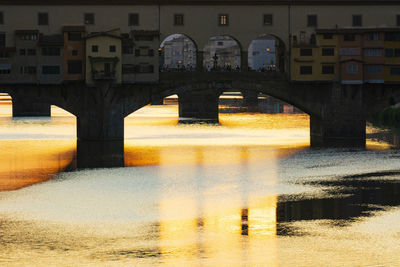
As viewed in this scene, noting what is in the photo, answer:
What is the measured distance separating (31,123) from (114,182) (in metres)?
49.3

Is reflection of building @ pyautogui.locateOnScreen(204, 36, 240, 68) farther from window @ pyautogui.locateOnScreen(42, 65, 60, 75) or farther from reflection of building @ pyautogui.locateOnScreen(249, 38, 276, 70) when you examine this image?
window @ pyautogui.locateOnScreen(42, 65, 60, 75)

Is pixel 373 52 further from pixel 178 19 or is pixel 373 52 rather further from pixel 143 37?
pixel 143 37

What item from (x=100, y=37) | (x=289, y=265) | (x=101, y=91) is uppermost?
(x=100, y=37)

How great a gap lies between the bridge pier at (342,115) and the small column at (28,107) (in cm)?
4913

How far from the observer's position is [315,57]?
65812 millimetres

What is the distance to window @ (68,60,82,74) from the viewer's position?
6384cm

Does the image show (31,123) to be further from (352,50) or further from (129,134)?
(352,50)

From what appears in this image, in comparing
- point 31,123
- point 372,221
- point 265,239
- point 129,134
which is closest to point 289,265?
point 265,239

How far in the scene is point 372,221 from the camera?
33.7 m

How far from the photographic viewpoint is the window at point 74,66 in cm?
6384

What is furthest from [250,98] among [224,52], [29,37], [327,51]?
[29,37]

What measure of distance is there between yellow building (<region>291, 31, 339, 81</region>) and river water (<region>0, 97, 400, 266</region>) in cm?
572

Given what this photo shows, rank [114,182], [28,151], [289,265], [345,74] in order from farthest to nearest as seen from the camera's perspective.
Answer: [345,74]
[28,151]
[114,182]
[289,265]

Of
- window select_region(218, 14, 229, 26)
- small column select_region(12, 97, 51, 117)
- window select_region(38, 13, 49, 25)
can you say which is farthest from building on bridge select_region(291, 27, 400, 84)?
small column select_region(12, 97, 51, 117)
